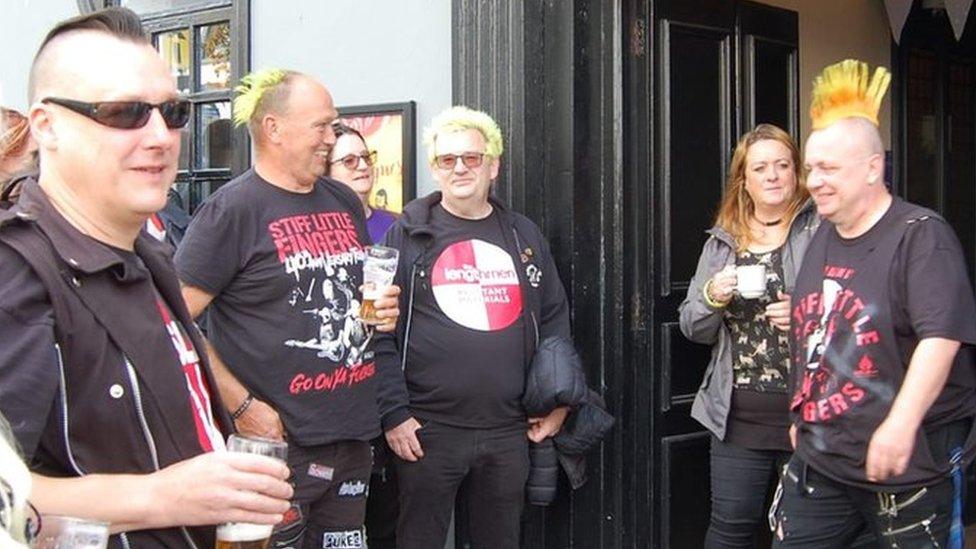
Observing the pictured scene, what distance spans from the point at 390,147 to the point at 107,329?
3027mm

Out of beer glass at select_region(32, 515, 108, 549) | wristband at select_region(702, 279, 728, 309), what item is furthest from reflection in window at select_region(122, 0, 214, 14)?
beer glass at select_region(32, 515, 108, 549)

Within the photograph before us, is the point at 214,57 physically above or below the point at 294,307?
above

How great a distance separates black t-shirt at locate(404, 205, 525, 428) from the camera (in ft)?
12.6

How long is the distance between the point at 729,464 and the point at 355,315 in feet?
5.03

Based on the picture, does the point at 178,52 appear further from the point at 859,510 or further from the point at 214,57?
the point at 859,510

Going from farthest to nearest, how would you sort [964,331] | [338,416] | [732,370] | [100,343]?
[732,370], [338,416], [964,331], [100,343]

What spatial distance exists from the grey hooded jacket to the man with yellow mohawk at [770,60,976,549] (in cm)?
43

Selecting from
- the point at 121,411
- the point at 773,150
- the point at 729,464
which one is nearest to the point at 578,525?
the point at 729,464

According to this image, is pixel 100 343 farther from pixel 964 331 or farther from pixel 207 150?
pixel 207 150

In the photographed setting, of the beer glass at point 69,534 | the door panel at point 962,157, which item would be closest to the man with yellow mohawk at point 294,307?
the beer glass at point 69,534

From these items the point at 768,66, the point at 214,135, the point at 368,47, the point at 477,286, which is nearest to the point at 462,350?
the point at 477,286

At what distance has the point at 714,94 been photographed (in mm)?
4766

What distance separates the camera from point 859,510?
136 inches

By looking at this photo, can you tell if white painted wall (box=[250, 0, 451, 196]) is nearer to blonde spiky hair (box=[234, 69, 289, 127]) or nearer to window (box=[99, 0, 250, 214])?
window (box=[99, 0, 250, 214])
